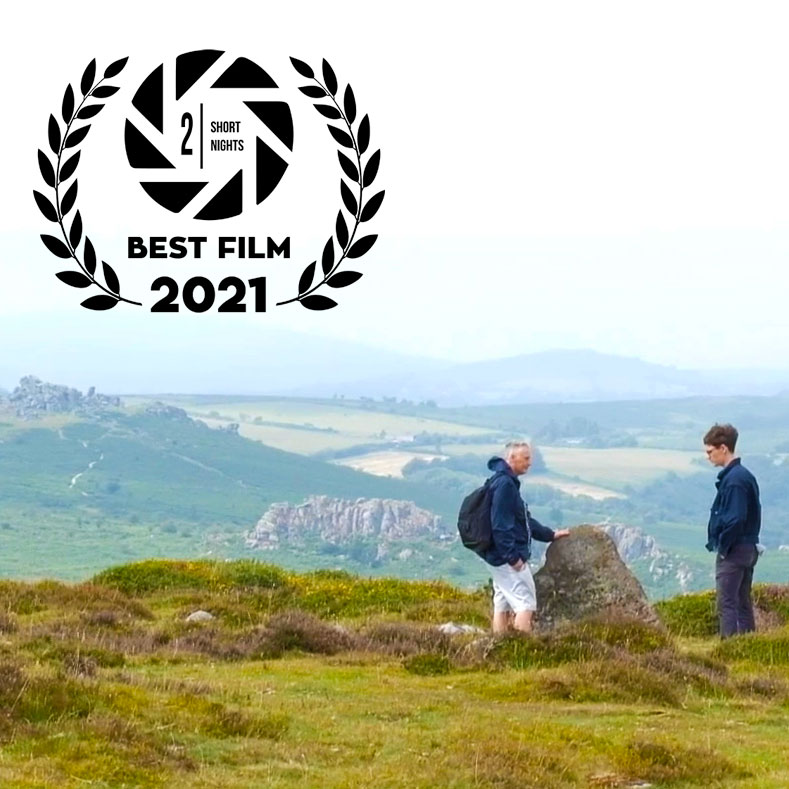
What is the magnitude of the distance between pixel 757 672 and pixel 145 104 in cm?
1866

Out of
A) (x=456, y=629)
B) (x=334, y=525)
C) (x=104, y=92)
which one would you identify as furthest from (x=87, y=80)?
(x=334, y=525)

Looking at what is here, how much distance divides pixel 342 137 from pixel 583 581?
425 inches

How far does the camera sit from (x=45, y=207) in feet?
99.0

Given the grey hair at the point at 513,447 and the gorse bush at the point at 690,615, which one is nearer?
the grey hair at the point at 513,447

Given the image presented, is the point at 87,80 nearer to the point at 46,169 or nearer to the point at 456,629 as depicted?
the point at 46,169

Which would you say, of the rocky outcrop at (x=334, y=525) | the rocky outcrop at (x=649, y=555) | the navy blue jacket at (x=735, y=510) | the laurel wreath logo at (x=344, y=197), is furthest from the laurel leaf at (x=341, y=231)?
the rocky outcrop at (x=334, y=525)

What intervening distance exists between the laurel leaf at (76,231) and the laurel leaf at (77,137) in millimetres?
3348

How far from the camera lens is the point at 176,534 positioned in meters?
191

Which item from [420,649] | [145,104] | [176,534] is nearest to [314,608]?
[420,649]

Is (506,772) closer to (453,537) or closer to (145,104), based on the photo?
(145,104)

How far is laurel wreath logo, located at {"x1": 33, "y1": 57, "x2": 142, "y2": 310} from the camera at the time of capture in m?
29.0

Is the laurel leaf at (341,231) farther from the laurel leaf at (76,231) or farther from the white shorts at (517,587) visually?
the white shorts at (517,587)

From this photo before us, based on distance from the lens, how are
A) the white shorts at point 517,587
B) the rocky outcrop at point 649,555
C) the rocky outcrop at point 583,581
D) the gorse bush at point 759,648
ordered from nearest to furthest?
1. the white shorts at point 517,587
2. the gorse bush at point 759,648
3. the rocky outcrop at point 583,581
4. the rocky outcrop at point 649,555

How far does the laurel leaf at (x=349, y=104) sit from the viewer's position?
97.2ft
